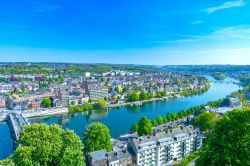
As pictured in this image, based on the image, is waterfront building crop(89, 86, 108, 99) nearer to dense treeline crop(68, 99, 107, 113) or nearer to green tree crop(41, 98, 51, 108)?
dense treeline crop(68, 99, 107, 113)

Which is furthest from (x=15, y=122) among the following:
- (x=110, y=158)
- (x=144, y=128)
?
(x=110, y=158)

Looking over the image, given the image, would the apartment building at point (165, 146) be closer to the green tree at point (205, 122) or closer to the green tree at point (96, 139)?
the green tree at point (96, 139)

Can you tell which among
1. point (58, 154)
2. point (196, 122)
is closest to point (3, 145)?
point (58, 154)

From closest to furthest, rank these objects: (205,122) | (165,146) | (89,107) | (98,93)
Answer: (165,146) < (205,122) < (89,107) < (98,93)

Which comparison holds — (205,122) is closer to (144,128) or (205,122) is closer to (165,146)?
(144,128)

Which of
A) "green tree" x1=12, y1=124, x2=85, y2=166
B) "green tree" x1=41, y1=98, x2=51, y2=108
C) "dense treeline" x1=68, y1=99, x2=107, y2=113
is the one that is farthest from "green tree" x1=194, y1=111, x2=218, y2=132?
"green tree" x1=41, y1=98, x2=51, y2=108
